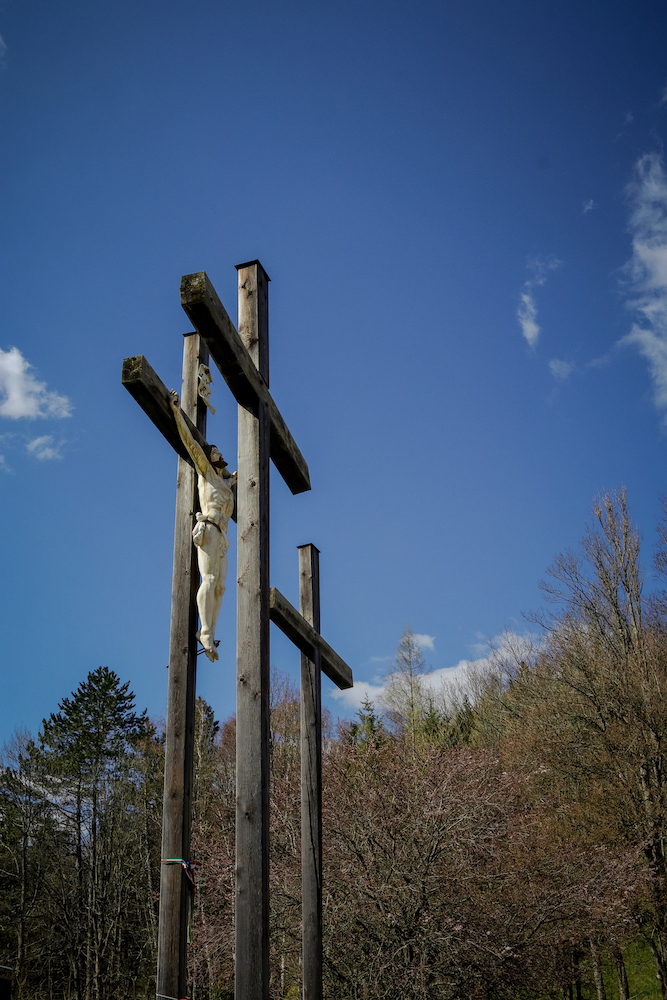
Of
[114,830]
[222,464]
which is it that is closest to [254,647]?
[222,464]

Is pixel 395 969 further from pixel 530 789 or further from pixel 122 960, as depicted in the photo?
pixel 122 960

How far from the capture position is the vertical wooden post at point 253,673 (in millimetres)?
3006

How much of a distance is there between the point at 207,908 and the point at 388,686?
14029mm

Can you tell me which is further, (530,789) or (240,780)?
(530,789)

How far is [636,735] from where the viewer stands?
15008mm

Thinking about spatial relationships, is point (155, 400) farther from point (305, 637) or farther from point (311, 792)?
point (311, 792)

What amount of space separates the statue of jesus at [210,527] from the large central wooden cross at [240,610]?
0.07m

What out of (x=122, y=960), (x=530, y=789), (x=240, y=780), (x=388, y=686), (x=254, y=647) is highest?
(x=388, y=686)

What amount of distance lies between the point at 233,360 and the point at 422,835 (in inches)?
334

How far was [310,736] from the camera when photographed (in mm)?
Result: 5461

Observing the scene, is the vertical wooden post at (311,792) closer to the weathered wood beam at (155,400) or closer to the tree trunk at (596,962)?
the weathered wood beam at (155,400)

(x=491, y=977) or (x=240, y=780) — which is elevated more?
(x=240, y=780)

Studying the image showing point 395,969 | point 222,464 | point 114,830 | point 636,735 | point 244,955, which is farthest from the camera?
point 114,830

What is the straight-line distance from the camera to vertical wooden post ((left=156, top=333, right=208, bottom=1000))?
3305 millimetres
